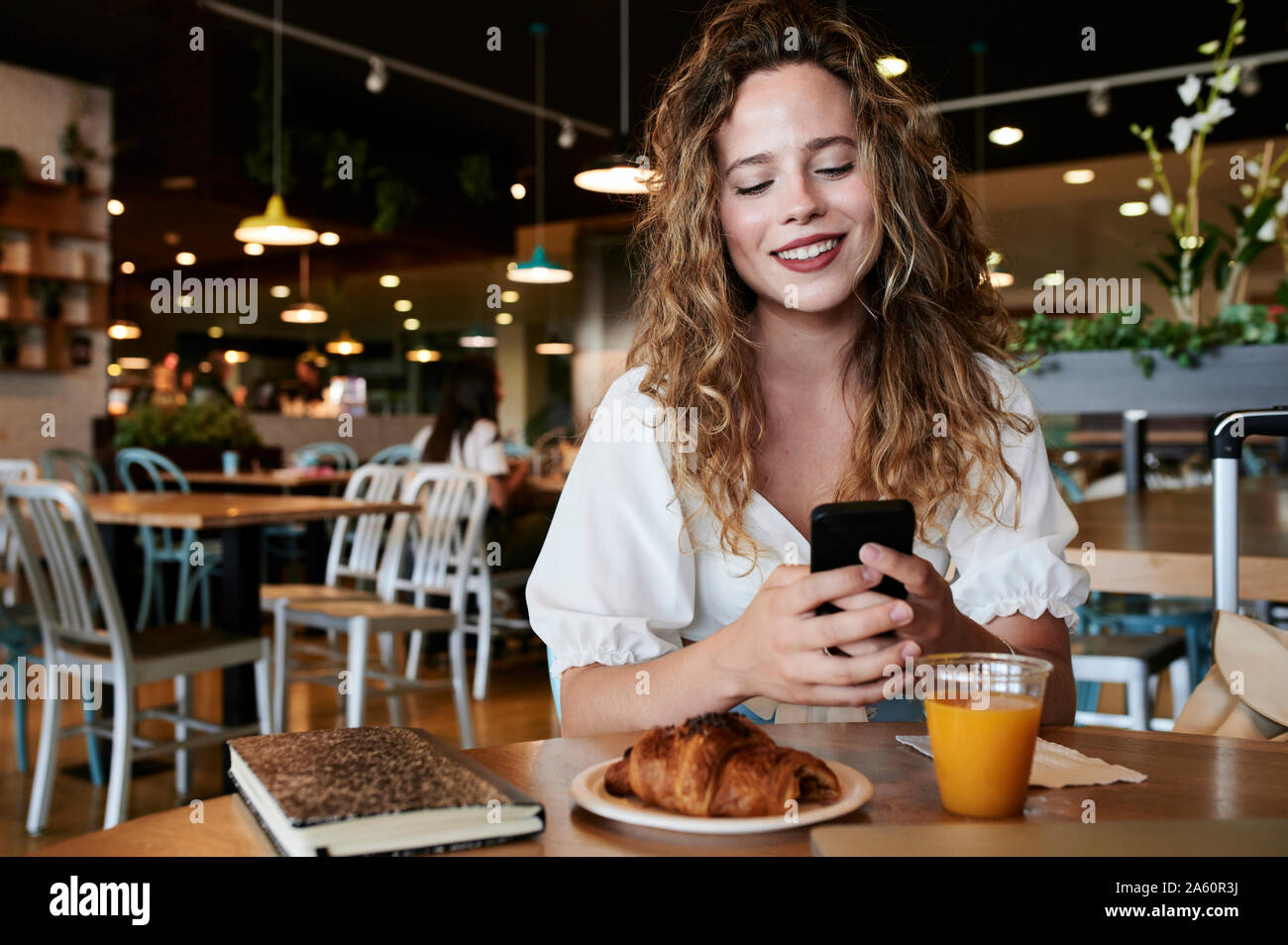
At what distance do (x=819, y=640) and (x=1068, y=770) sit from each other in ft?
0.62

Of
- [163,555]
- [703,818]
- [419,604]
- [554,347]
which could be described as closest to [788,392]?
[703,818]

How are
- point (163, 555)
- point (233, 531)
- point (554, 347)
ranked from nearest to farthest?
point (233, 531) < point (163, 555) < point (554, 347)

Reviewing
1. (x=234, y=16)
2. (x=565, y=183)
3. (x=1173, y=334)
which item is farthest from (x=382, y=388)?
(x=1173, y=334)

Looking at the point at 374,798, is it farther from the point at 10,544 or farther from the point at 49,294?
the point at 49,294

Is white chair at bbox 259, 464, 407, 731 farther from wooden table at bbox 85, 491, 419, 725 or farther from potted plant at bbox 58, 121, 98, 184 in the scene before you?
potted plant at bbox 58, 121, 98, 184

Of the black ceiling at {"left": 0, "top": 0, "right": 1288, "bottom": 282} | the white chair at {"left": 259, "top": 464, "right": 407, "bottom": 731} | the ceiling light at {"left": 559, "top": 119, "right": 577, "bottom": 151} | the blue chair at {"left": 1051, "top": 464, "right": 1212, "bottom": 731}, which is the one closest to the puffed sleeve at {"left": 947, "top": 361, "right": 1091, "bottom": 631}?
the blue chair at {"left": 1051, "top": 464, "right": 1212, "bottom": 731}

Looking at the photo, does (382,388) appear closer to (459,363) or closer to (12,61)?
(12,61)

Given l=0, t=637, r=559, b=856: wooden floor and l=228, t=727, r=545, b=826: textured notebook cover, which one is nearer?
l=228, t=727, r=545, b=826: textured notebook cover

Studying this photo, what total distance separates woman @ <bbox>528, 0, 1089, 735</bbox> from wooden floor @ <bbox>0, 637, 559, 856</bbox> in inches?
42.6

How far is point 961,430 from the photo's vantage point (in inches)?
48.9

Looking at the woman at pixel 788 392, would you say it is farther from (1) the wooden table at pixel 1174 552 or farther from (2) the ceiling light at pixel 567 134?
(2) the ceiling light at pixel 567 134

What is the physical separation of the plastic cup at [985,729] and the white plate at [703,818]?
5 centimetres

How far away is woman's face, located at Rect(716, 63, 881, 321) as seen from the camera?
3.92 feet

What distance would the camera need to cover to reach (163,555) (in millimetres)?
5293
